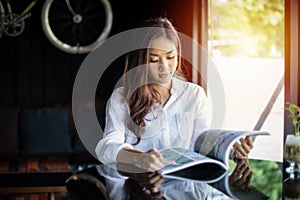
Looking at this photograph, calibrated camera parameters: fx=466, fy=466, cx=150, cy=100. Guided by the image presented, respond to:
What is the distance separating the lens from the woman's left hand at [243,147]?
53.6 inches

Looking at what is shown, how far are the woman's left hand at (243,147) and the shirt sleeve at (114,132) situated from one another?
326 mm

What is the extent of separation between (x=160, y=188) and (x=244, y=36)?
1.72m

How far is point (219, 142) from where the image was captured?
1336 mm

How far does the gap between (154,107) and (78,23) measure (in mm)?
2700

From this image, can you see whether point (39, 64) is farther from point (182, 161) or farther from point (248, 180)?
point (248, 180)

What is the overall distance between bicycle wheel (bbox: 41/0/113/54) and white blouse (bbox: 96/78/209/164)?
2541 mm

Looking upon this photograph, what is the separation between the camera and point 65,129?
11.6 ft

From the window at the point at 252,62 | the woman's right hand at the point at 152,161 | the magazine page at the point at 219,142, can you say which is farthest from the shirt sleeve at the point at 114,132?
the window at the point at 252,62

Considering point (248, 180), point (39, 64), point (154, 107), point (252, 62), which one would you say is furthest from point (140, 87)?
point (39, 64)

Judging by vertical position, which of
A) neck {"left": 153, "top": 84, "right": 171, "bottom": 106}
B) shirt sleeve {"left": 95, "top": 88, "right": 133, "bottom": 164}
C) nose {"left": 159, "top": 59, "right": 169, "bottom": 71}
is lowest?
shirt sleeve {"left": 95, "top": 88, "right": 133, "bottom": 164}

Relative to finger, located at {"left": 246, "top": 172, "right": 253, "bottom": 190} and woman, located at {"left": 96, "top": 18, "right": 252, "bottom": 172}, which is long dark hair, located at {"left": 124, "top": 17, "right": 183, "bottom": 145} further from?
finger, located at {"left": 246, "top": 172, "right": 253, "bottom": 190}

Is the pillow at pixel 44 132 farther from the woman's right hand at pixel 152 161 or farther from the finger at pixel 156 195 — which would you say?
the finger at pixel 156 195

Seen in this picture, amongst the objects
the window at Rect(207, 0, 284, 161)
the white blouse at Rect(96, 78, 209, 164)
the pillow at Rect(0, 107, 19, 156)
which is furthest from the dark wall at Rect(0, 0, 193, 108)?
the white blouse at Rect(96, 78, 209, 164)

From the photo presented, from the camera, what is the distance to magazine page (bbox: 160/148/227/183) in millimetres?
1185
